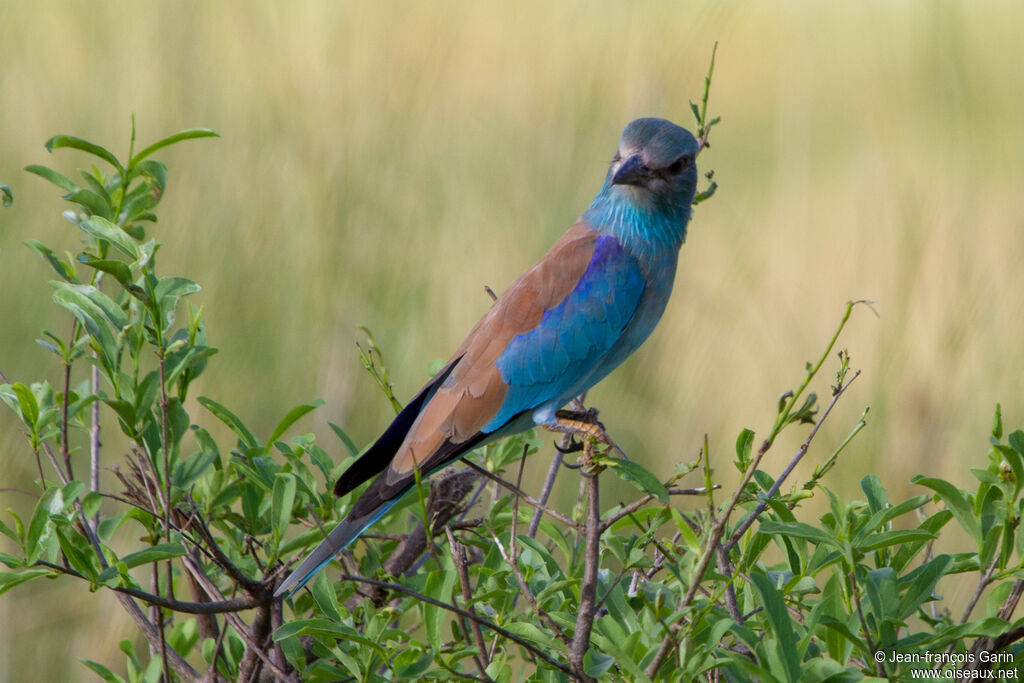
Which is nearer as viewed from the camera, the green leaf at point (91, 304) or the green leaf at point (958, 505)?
the green leaf at point (958, 505)

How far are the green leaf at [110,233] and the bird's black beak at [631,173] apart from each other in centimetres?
129

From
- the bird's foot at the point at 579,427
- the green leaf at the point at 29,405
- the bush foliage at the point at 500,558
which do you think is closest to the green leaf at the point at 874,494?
the bush foliage at the point at 500,558

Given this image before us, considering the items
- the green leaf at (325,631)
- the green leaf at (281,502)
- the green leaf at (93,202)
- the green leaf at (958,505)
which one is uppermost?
the green leaf at (93,202)

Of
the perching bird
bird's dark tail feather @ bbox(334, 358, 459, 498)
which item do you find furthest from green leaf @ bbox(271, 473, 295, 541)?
the perching bird

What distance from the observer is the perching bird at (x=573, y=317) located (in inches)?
97.6

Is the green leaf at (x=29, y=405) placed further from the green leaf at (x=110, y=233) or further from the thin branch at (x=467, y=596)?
the thin branch at (x=467, y=596)

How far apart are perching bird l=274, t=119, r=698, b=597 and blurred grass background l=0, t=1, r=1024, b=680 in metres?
1.17

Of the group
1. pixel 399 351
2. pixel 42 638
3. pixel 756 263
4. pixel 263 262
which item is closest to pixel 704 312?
pixel 756 263

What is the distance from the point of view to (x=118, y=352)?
5.73 feet

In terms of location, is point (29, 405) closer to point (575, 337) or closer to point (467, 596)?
point (467, 596)

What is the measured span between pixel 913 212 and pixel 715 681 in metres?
3.16

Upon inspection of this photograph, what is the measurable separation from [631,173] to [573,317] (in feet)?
1.30

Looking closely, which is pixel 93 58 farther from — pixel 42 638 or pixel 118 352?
pixel 118 352

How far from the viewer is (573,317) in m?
2.64
